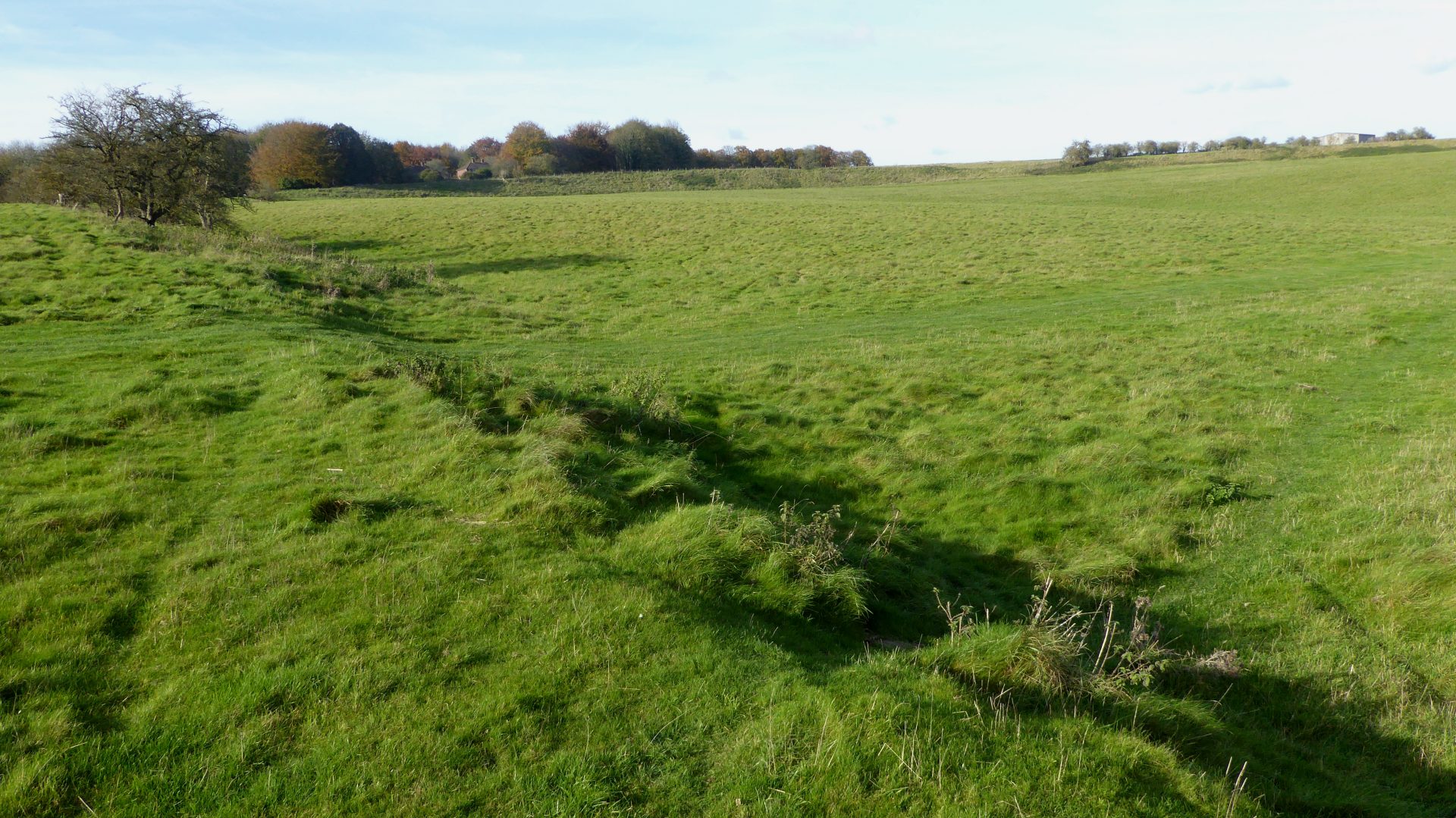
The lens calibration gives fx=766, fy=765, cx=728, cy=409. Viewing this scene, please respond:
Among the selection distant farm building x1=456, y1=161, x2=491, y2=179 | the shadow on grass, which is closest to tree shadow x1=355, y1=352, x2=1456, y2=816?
the shadow on grass

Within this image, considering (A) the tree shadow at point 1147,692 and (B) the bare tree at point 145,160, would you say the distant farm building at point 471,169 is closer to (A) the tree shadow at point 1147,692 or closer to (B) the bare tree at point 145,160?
(B) the bare tree at point 145,160

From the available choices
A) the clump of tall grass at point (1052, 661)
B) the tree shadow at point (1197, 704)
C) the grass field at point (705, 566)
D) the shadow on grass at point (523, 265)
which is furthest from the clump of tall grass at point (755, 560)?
the shadow on grass at point (523, 265)

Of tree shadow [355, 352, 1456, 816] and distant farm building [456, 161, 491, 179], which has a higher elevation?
distant farm building [456, 161, 491, 179]

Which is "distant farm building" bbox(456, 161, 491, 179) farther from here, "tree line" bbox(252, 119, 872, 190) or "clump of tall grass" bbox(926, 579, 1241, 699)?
"clump of tall grass" bbox(926, 579, 1241, 699)

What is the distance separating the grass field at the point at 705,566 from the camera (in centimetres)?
480

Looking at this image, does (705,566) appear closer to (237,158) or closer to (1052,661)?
(1052,661)

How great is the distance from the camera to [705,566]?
7488 millimetres

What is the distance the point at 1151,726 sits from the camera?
5.55 meters

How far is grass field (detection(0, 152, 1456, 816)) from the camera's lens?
480 centimetres

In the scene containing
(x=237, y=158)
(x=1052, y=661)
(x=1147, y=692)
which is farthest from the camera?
(x=237, y=158)

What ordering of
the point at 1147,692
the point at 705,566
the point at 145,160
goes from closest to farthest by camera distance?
the point at 1147,692 < the point at 705,566 < the point at 145,160

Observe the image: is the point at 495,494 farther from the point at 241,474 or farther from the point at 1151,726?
the point at 1151,726

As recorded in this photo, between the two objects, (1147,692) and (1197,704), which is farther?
(1197,704)

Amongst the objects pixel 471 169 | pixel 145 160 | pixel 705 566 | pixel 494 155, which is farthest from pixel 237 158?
pixel 494 155
